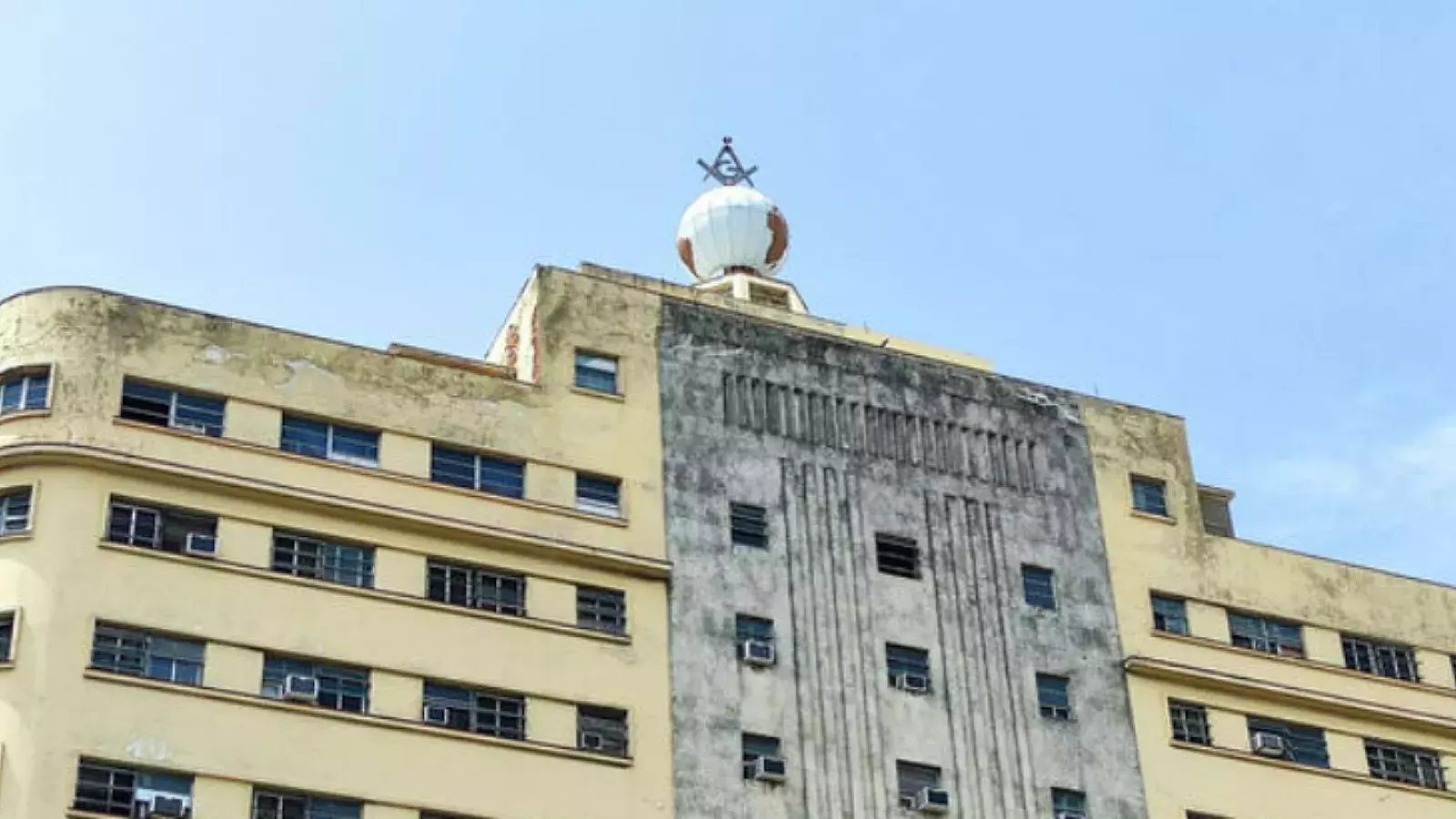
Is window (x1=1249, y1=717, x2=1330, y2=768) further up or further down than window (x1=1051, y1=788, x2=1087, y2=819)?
further up

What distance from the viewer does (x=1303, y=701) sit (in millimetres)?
48688

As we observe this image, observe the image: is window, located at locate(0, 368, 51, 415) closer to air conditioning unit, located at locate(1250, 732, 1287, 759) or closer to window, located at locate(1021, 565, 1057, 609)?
window, located at locate(1021, 565, 1057, 609)

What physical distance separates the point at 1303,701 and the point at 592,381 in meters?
15.8

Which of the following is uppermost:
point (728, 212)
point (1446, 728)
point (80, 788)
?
point (728, 212)

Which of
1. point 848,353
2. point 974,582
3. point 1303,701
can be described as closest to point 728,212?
point 848,353

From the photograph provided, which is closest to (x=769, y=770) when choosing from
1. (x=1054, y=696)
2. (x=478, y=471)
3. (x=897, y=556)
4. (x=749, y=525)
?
(x=749, y=525)

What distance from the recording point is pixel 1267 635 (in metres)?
49.7

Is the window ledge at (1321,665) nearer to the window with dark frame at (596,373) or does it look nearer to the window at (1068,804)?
the window at (1068,804)

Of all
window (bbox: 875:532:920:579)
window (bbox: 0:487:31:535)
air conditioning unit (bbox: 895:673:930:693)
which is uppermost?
window (bbox: 875:532:920:579)

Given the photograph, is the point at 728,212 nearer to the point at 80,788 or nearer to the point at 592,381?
the point at 592,381

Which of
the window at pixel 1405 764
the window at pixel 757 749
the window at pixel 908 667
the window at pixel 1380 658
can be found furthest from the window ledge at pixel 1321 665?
the window at pixel 757 749

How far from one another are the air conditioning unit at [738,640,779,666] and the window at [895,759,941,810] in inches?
117

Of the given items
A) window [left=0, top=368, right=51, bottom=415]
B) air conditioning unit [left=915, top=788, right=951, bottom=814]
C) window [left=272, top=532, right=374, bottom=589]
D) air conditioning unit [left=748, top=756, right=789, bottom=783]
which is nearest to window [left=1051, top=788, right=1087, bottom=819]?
air conditioning unit [left=915, top=788, right=951, bottom=814]

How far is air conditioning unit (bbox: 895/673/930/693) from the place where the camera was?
44.9 m
